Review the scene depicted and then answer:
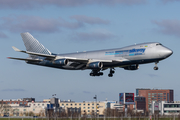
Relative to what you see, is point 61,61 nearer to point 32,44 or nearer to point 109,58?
point 109,58

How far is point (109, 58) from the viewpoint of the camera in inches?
3137

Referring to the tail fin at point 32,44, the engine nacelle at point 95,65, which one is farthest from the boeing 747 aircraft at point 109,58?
the tail fin at point 32,44

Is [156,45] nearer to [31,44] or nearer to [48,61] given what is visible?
[48,61]

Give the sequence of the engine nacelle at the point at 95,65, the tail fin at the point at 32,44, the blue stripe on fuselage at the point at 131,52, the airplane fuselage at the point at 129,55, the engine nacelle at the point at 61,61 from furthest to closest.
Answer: the tail fin at the point at 32,44, the engine nacelle at the point at 61,61, the engine nacelle at the point at 95,65, the blue stripe on fuselage at the point at 131,52, the airplane fuselage at the point at 129,55

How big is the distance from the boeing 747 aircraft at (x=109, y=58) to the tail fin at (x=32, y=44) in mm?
3270

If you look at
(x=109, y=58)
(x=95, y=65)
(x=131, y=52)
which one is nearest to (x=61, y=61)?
(x=95, y=65)

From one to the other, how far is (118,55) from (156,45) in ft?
32.0

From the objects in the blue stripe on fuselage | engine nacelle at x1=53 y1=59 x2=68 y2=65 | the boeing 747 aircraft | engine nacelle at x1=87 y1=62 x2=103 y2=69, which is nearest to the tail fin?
the boeing 747 aircraft

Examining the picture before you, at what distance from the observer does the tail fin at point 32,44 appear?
A: 94312 mm

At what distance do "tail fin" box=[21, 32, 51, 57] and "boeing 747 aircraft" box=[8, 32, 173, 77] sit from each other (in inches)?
129

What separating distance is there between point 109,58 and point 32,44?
27732 millimetres

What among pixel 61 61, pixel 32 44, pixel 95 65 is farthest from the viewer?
pixel 32 44

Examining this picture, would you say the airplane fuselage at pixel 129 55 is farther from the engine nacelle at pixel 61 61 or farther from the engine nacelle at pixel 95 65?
the engine nacelle at pixel 61 61

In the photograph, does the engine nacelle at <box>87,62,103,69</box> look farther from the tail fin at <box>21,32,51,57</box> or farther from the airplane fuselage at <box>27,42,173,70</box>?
the tail fin at <box>21,32,51,57</box>
